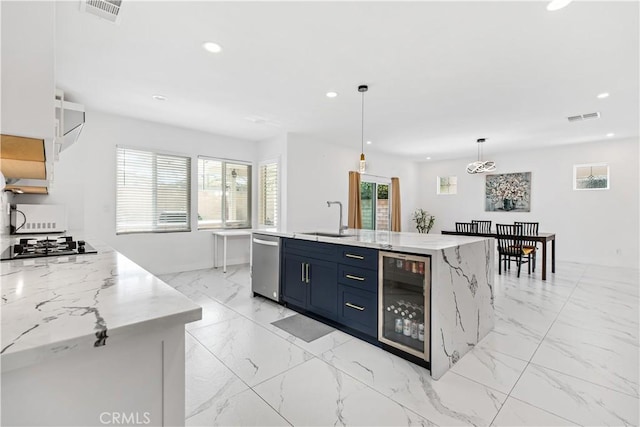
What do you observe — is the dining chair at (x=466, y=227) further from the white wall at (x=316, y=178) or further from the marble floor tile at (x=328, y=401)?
the marble floor tile at (x=328, y=401)

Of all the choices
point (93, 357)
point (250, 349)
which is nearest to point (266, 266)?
point (250, 349)

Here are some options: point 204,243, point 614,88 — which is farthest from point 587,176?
point 204,243

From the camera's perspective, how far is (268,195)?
5.88m

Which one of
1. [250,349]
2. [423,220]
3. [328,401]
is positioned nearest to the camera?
[328,401]

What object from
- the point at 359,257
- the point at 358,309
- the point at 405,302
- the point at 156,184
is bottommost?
the point at 358,309

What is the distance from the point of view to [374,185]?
7453mm

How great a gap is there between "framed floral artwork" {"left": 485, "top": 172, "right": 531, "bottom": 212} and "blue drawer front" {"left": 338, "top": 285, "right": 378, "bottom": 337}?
6147 millimetres

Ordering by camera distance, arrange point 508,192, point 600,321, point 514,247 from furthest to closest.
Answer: point 508,192 → point 514,247 → point 600,321

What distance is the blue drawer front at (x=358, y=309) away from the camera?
2443 millimetres

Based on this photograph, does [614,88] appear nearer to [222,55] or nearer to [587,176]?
[587,176]

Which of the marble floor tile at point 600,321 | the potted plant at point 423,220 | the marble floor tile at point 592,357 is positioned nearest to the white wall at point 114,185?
the marble floor tile at point 592,357

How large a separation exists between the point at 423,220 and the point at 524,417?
7.08 meters

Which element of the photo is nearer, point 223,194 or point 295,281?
point 295,281

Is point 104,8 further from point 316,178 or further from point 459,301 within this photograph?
point 316,178
